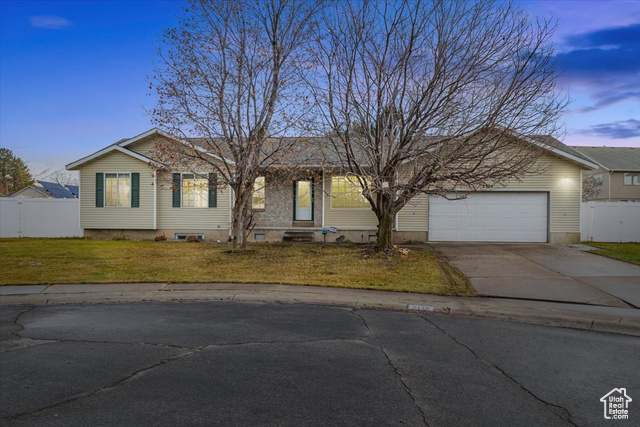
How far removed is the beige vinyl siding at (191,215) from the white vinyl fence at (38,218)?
522 cm

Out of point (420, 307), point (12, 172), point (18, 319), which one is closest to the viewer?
point (18, 319)

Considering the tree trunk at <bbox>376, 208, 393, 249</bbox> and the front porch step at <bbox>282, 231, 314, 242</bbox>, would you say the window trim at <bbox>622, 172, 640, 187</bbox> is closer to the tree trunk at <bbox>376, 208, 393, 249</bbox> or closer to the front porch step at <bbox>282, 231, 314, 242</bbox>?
the front porch step at <bbox>282, 231, 314, 242</bbox>

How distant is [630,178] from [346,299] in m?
40.1

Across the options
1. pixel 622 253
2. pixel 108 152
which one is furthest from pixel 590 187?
pixel 108 152

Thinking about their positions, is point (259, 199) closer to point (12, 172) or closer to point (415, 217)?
point (415, 217)

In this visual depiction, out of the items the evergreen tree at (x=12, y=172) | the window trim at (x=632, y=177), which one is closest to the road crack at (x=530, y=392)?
the window trim at (x=632, y=177)

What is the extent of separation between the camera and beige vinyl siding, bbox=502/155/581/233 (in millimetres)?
19312

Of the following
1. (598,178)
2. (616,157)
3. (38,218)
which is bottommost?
(38,218)

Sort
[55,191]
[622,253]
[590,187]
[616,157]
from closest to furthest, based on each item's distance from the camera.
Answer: [622,253] < [590,187] < [616,157] < [55,191]

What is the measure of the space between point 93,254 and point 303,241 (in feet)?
28.5

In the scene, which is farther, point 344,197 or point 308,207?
point 308,207

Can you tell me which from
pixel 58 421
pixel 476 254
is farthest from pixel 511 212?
pixel 58 421

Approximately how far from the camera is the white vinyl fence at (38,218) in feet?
74.3

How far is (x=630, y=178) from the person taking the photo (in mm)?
38469
